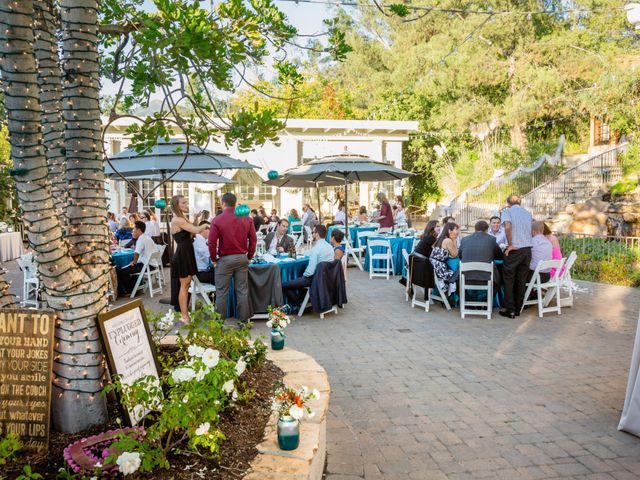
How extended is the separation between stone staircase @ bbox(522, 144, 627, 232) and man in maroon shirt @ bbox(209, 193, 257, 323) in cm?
1265

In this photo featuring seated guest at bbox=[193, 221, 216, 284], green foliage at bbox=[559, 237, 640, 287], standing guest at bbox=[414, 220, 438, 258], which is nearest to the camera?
seated guest at bbox=[193, 221, 216, 284]

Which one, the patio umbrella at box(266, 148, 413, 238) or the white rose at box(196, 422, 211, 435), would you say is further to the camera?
the patio umbrella at box(266, 148, 413, 238)

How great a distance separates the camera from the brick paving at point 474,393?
3.36 m

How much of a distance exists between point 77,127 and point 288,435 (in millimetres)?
1884

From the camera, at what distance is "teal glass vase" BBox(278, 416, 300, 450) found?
244 centimetres

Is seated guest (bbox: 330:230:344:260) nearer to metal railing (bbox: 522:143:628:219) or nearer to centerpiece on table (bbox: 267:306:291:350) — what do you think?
centerpiece on table (bbox: 267:306:291:350)

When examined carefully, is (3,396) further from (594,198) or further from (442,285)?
(594,198)

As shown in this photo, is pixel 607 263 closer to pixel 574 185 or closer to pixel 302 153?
pixel 574 185

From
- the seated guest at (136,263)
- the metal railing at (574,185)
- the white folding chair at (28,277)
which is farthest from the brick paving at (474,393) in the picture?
the metal railing at (574,185)

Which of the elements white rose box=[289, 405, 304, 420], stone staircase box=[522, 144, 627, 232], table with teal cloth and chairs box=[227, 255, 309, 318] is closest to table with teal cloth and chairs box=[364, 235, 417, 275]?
table with teal cloth and chairs box=[227, 255, 309, 318]

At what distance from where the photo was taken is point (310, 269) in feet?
25.2

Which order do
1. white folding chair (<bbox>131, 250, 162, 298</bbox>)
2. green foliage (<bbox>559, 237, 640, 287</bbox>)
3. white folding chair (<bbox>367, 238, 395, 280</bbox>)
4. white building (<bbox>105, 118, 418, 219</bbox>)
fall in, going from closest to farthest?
white folding chair (<bbox>131, 250, 162, 298</bbox>) → green foliage (<bbox>559, 237, 640, 287</bbox>) → white folding chair (<bbox>367, 238, 395, 280</bbox>) → white building (<bbox>105, 118, 418, 219</bbox>)

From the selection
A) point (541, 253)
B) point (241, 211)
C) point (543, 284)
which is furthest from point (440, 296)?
point (241, 211)

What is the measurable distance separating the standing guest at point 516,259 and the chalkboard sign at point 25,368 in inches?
254
